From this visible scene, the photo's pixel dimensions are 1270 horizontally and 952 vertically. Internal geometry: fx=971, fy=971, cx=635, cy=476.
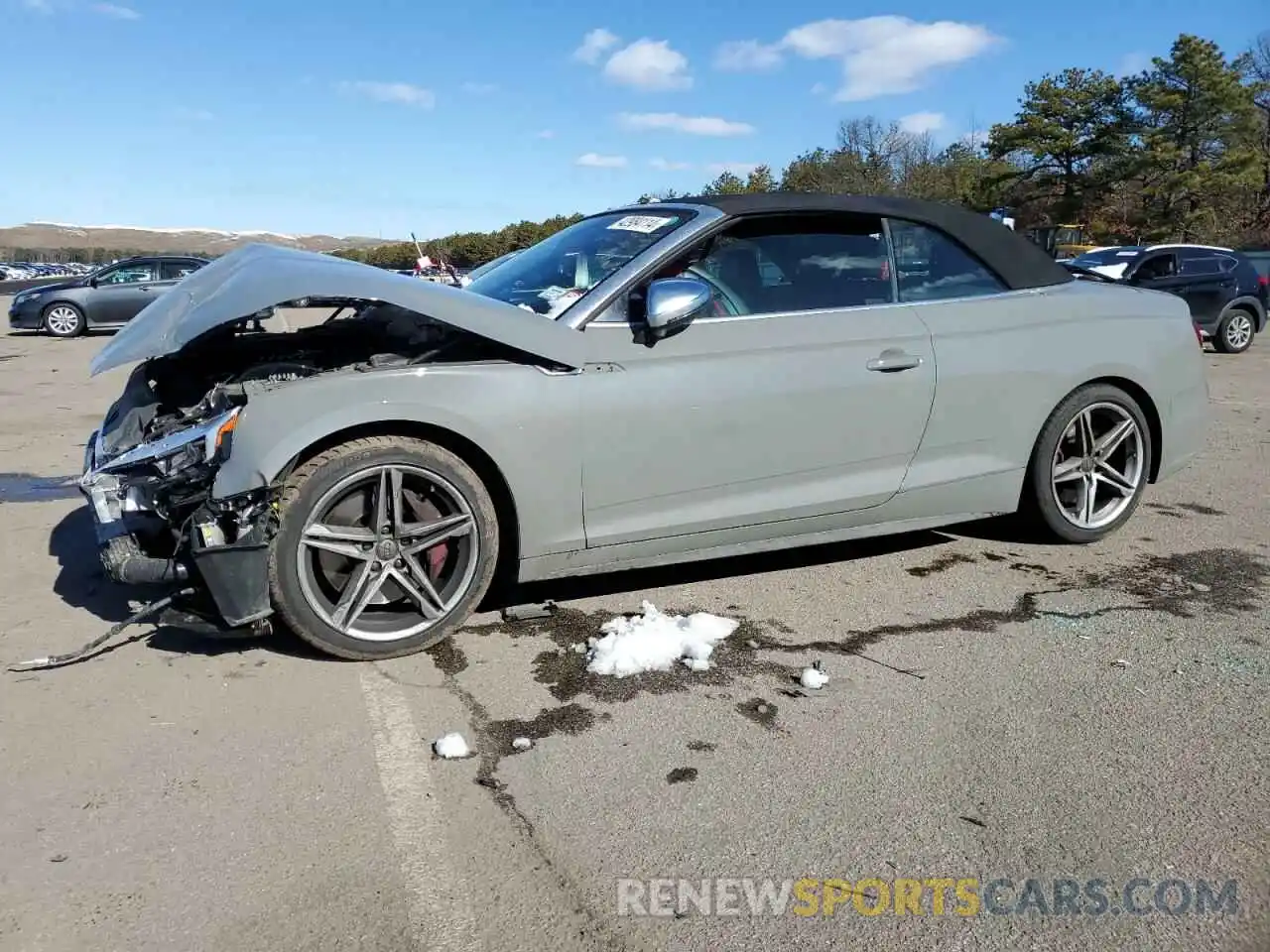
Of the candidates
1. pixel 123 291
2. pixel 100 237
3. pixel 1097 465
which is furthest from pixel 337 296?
pixel 100 237

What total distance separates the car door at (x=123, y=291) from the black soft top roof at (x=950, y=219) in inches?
685

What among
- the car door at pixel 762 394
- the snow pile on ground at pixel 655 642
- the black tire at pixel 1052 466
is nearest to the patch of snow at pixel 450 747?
the snow pile on ground at pixel 655 642

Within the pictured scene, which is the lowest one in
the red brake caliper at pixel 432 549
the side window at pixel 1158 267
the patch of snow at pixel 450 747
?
the patch of snow at pixel 450 747

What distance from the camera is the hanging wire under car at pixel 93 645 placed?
10.9 ft

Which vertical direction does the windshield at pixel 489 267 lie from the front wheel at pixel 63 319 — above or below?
above

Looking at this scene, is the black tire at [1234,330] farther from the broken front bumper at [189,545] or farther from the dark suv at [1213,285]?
the broken front bumper at [189,545]

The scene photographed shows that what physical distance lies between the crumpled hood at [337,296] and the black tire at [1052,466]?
2339 mm

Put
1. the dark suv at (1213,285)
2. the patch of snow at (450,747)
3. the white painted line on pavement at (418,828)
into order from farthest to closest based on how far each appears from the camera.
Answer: the dark suv at (1213,285)
the patch of snow at (450,747)
the white painted line on pavement at (418,828)

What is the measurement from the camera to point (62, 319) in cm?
1820

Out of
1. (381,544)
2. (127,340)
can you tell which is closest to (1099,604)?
(381,544)

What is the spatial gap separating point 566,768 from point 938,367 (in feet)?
7.85

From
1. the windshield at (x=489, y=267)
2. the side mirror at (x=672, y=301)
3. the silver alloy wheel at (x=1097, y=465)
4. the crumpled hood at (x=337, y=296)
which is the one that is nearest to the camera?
the crumpled hood at (x=337, y=296)

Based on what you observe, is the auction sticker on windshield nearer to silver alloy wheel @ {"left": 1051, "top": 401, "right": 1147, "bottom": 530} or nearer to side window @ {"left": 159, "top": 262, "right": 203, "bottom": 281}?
silver alloy wheel @ {"left": 1051, "top": 401, "right": 1147, "bottom": 530}

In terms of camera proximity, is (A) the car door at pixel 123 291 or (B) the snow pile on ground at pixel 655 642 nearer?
(B) the snow pile on ground at pixel 655 642
